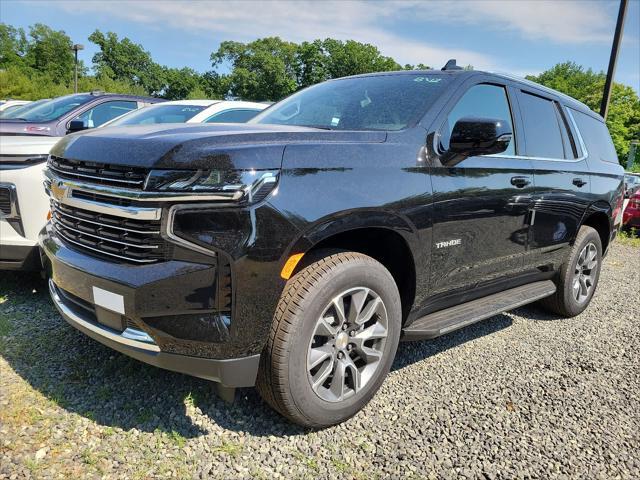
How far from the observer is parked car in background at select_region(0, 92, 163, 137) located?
6.29m

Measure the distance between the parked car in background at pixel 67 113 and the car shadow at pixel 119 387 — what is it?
131 inches

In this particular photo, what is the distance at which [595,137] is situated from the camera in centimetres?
482

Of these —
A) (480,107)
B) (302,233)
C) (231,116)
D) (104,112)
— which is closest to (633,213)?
(231,116)

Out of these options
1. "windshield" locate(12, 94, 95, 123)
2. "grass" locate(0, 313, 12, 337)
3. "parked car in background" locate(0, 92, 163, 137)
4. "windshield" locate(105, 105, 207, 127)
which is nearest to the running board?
"grass" locate(0, 313, 12, 337)

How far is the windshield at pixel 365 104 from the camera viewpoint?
2947mm

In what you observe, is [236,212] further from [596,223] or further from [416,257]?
[596,223]

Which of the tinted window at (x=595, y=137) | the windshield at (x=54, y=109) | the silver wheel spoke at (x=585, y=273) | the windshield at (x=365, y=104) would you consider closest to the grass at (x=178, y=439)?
the windshield at (x=365, y=104)

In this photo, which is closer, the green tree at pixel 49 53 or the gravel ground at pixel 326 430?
the gravel ground at pixel 326 430

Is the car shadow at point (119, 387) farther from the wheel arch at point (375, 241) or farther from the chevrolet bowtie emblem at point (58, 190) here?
the chevrolet bowtie emblem at point (58, 190)

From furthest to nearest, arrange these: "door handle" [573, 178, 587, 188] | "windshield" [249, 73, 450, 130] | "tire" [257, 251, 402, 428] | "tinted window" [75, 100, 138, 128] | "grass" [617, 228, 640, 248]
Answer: "grass" [617, 228, 640, 248], "tinted window" [75, 100, 138, 128], "door handle" [573, 178, 587, 188], "windshield" [249, 73, 450, 130], "tire" [257, 251, 402, 428]

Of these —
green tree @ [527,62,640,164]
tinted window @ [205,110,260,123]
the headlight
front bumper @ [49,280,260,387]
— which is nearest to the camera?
the headlight

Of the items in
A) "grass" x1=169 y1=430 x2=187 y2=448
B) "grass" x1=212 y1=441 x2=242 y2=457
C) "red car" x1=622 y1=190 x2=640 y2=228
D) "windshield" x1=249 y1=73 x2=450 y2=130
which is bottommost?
→ "red car" x1=622 y1=190 x2=640 y2=228

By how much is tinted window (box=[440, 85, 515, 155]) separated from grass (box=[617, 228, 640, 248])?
25.8ft

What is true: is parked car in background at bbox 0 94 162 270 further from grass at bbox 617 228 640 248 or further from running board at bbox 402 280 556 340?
grass at bbox 617 228 640 248
